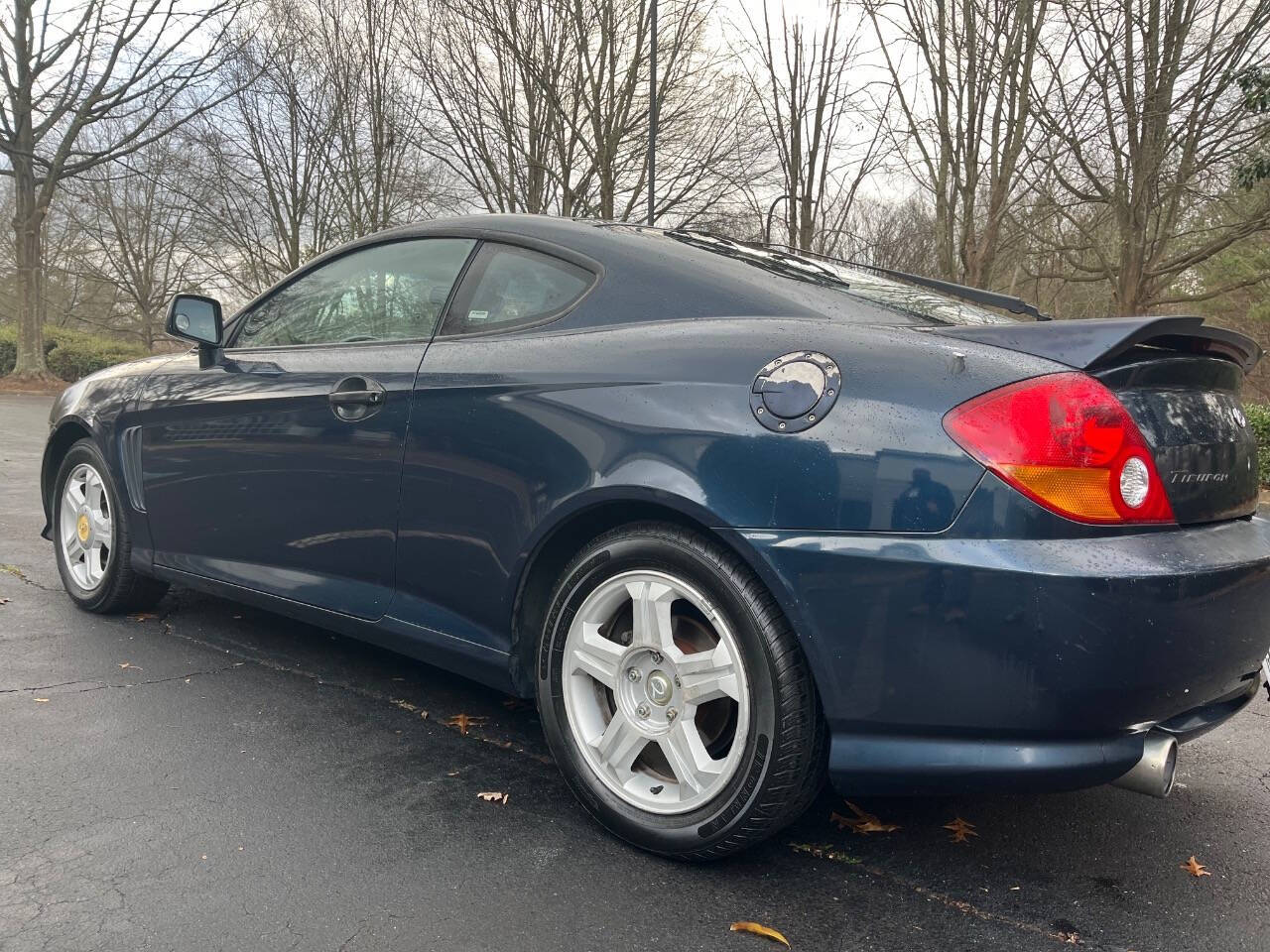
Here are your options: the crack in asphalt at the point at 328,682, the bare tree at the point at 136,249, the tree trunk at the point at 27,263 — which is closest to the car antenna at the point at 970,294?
the crack in asphalt at the point at 328,682

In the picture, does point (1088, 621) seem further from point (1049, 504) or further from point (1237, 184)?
point (1237, 184)

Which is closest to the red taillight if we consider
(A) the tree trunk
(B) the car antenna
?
(B) the car antenna

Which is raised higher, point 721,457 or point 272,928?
point 721,457

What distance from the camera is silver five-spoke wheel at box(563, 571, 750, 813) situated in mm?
2201

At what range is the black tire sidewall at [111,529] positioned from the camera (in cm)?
403

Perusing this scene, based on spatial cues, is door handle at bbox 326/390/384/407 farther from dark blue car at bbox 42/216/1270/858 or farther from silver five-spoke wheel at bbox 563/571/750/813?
silver five-spoke wheel at bbox 563/571/750/813

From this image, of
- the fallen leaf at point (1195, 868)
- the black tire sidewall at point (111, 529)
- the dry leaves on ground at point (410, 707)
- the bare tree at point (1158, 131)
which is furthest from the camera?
the bare tree at point (1158, 131)

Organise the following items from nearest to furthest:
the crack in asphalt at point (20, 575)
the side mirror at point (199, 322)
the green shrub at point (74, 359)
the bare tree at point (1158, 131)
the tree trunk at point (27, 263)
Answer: the side mirror at point (199, 322), the crack in asphalt at point (20, 575), the bare tree at point (1158, 131), the tree trunk at point (27, 263), the green shrub at point (74, 359)

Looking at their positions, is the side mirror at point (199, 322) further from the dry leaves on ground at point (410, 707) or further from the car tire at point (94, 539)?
the dry leaves on ground at point (410, 707)

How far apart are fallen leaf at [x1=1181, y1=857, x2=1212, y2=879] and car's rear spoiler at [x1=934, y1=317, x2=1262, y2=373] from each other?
1.16 meters

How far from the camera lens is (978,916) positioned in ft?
6.87

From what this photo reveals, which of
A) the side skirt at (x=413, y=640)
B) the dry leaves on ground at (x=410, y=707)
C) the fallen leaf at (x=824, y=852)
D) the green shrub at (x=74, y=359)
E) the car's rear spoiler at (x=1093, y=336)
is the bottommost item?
the fallen leaf at (x=824, y=852)

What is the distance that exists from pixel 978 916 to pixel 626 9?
18.9 metres

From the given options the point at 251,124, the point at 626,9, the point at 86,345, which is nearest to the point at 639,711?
the point at 626,9
